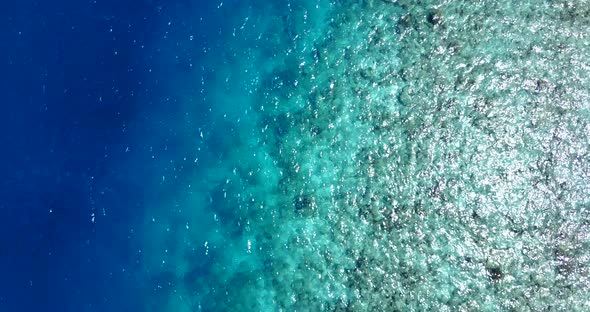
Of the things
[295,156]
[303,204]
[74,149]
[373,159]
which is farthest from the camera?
[74,149]

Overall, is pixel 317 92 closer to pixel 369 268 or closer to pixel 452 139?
pixel 452 139

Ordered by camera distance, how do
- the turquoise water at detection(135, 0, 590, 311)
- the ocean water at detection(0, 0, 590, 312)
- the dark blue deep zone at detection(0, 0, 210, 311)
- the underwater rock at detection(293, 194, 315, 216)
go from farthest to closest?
the dark blue deep zone at detection(0, 0, 210, 311) < the underwater rock at detection(293, 194, 315, 216) < the ocean water at detection(0, 0, 590, 312) < the turquoise water at detection(135, 0, 590, 311)

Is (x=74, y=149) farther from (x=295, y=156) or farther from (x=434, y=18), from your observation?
(x=434, y=18)

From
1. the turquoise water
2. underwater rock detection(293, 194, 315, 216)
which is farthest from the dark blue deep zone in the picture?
underwater rock detection(293, 194, 315, 216)

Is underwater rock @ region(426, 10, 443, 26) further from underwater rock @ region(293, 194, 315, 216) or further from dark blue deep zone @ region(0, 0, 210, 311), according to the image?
dark blue deep zone @ region(0, 0, 210, 311)

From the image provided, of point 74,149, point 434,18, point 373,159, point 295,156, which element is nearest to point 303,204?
point 295,156

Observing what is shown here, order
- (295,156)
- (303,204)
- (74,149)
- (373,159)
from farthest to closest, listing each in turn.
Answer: (74,149) < (295,156) < (303,204) < (373,159)

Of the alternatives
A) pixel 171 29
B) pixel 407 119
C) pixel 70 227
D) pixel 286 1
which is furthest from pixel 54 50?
pixel 407 119

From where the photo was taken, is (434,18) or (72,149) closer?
(434,18)

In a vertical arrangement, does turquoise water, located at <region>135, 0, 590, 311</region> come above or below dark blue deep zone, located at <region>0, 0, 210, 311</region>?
below
